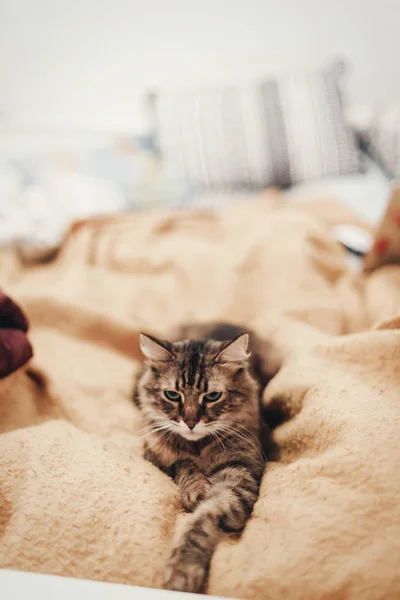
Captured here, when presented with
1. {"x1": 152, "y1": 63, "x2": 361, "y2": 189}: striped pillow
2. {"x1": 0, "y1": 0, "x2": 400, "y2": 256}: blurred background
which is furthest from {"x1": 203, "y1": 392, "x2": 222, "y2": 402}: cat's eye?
Answer: {"x1": 152, "y1": 63, "x2": 361, "y2": 189}: striped pillow

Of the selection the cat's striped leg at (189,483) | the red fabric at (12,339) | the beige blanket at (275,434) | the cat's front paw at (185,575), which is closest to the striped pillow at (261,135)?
the beige blanket at (275,434)

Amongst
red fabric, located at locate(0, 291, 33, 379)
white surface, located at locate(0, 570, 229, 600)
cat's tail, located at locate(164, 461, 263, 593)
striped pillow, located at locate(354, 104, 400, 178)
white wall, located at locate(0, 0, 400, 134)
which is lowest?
cat's tail, located at locate(164, 461, 263, 593)

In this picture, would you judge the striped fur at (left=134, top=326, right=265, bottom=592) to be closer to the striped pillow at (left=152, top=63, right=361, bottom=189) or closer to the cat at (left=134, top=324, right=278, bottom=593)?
the cat at (left=134, top=324, right=278, bottom=593)

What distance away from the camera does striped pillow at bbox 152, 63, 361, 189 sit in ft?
6.40

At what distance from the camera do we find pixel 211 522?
1.86ft

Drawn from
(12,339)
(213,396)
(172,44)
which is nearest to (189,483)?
(213,396)

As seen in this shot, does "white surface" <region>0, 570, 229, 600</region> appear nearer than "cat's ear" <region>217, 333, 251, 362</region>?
Yes

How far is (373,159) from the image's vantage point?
2082mm

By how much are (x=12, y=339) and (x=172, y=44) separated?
6.26 feet

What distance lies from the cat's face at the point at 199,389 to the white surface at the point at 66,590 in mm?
303

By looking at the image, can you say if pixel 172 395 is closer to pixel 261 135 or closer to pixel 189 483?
pixel 189 483

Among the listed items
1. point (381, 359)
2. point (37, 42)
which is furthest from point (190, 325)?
point (37, 42)

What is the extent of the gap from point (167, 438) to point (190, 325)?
0.39 meters

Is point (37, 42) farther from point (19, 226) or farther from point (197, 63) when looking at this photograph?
point (19, 226)
